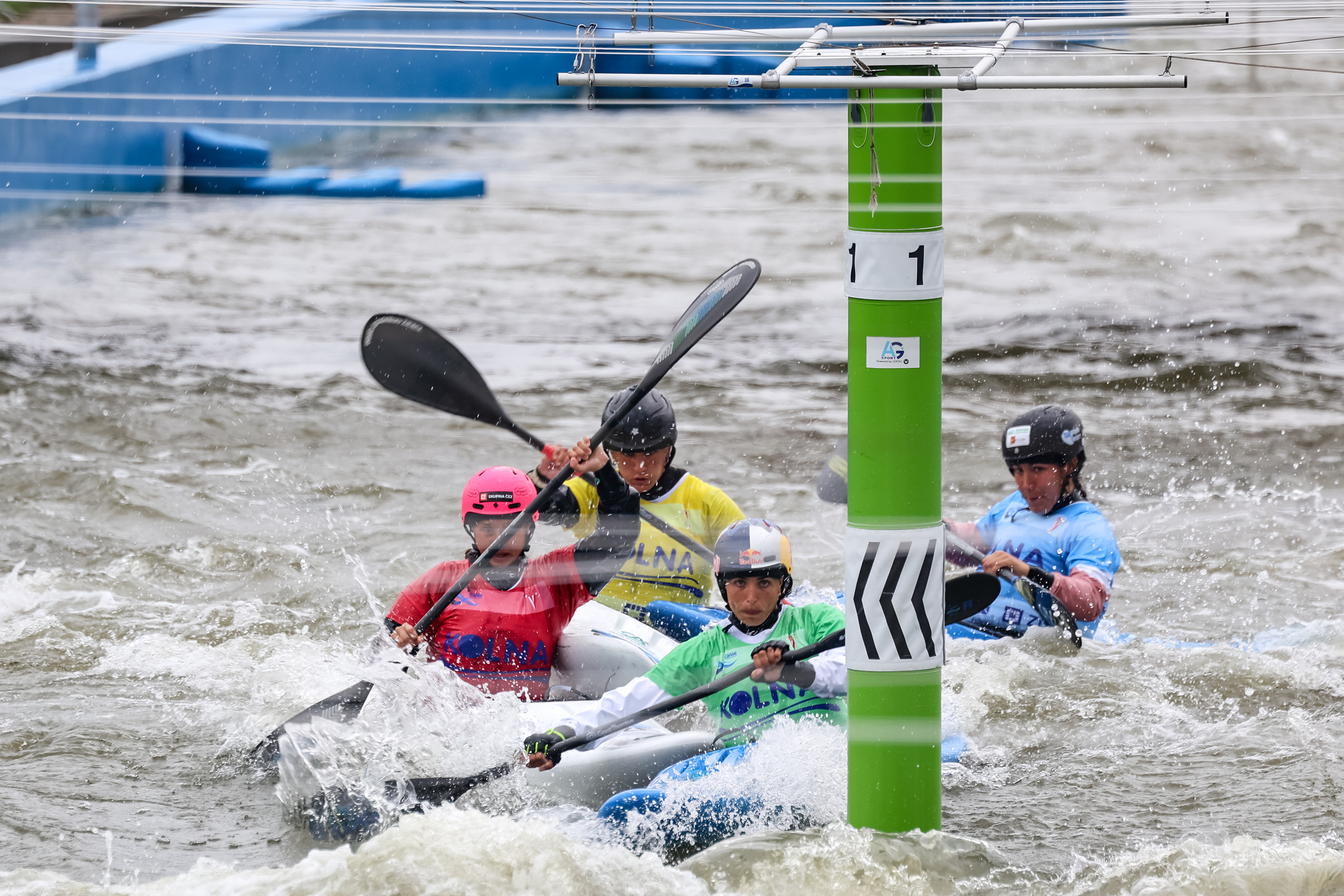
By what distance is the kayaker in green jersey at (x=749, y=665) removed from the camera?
383 cm

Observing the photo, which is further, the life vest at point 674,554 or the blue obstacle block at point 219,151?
the blue obstacle block at point 219,151

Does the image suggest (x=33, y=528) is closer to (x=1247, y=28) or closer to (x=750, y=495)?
(x=750, y=495)

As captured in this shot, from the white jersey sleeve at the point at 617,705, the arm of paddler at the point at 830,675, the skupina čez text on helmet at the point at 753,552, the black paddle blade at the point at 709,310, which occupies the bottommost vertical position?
the white jersey sleeve at the point at 617,705

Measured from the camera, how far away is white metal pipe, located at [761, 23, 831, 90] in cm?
271

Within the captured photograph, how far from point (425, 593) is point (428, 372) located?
105 cm

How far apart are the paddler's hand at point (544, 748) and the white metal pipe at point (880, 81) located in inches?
69.4

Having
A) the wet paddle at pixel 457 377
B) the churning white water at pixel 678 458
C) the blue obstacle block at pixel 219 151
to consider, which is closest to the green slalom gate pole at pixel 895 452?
the churning white water at pixel 678 458

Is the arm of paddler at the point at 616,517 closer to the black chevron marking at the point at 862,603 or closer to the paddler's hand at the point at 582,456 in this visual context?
the paddler's hand at the point at 582,456

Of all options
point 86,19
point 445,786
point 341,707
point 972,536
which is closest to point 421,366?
point 341,707

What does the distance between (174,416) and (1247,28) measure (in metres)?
7.55

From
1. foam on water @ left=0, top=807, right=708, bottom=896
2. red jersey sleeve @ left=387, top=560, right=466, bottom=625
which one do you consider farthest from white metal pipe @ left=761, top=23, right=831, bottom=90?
red jersey sleeve @ left=387, top=560, right=466, bottom=625

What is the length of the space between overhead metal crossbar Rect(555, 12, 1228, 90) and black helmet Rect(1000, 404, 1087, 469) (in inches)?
82.8

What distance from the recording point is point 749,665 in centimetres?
383

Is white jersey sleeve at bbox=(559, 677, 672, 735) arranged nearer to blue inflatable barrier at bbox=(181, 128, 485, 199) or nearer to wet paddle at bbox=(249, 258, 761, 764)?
wet paddle at bbox=(249, 258, 761, 764)
